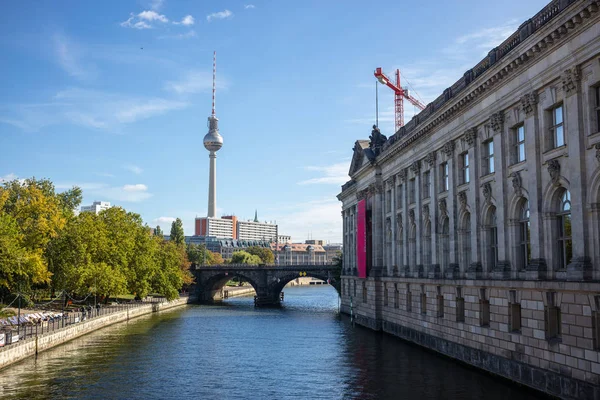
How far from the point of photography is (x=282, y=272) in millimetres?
129250

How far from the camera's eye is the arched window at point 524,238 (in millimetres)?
37688

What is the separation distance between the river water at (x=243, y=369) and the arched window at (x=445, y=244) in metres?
7.39

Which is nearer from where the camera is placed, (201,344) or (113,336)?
(201,344)

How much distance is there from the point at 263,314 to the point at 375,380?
196ft

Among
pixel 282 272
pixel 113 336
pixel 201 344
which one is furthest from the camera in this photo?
pixel 282 272

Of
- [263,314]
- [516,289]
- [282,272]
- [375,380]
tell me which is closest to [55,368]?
[375,380]

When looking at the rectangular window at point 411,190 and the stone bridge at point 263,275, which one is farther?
the stone bridge at point 263,275

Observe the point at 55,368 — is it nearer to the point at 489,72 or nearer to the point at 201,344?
the point at 201,344

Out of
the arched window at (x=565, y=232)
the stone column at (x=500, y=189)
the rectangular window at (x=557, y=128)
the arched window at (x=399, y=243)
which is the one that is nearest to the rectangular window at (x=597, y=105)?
the rectangular window at (x=557, y=128)

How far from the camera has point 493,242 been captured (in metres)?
43.0

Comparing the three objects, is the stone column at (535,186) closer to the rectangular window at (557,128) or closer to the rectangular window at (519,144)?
the rectangular window at (557,128)

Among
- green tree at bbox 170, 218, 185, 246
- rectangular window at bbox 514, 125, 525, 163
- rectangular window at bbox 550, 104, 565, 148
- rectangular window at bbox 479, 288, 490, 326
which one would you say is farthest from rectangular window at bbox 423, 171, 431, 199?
green tree at bbox 170, 218, 185, 246

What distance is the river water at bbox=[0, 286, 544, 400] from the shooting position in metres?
36.8

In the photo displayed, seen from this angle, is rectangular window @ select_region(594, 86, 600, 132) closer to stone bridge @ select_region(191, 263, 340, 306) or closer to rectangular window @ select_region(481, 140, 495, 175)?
rectangular window @ select_region(481, 140, 495, 175)
